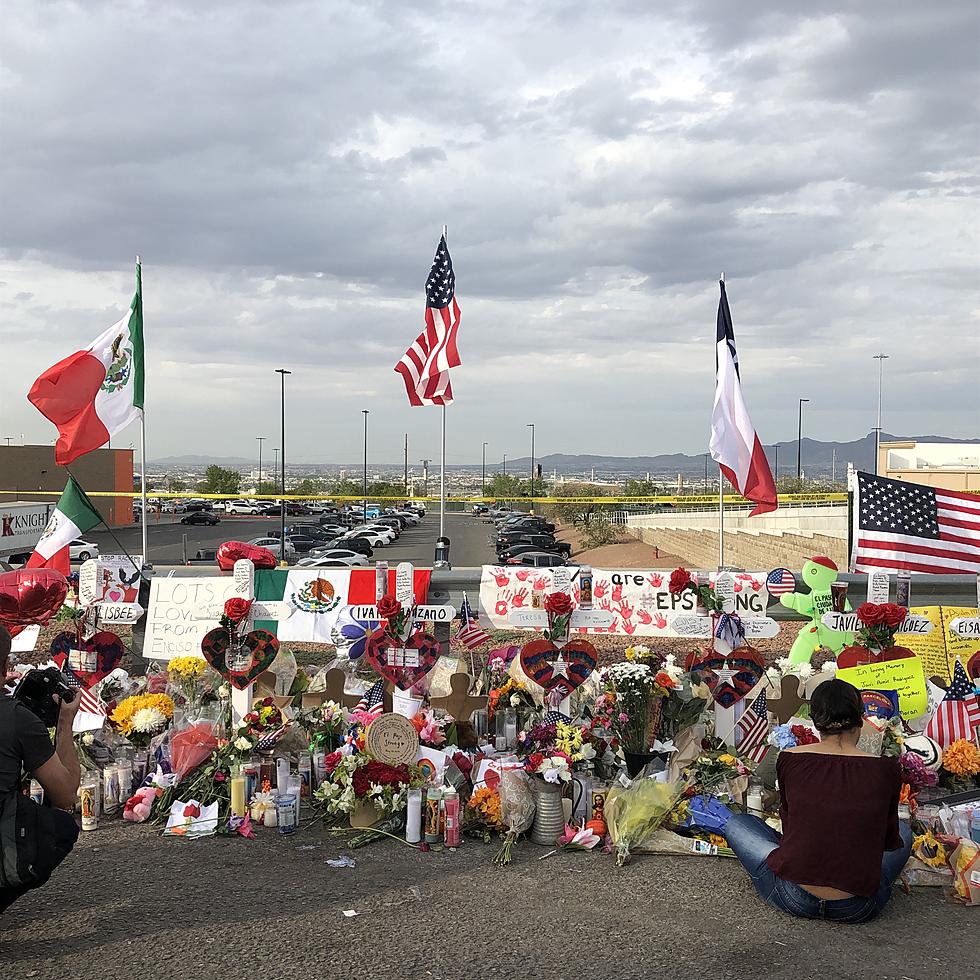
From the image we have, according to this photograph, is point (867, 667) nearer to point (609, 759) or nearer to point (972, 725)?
point (972, 725)

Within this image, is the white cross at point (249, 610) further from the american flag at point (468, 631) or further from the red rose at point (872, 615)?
the red rose at point (872, 615)

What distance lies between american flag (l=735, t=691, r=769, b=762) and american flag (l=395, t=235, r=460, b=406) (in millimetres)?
7829

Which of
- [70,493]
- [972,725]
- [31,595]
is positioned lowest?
[972,725]

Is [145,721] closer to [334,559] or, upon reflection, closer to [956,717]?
[956,717]

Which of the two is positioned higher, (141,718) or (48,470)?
(48,470)

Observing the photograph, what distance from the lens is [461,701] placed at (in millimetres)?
7098

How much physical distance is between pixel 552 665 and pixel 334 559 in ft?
93.6

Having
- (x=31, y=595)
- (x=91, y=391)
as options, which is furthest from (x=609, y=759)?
(x=91, y=391)

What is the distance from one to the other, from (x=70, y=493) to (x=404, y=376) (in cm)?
598

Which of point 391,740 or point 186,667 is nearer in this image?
point 391,740

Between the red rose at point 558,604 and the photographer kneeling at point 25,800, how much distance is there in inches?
137

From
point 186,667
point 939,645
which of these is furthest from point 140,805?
point 939,645

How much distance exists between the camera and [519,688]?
23.7 feet

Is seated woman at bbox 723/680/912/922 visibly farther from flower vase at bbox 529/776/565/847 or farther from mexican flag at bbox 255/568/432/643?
mexican flag at bbox 255/568/432/643
